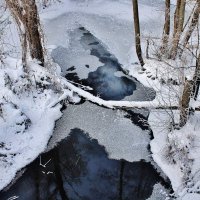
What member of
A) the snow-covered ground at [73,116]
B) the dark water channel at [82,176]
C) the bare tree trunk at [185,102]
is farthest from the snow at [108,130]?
the bare tree trunk at [185,102]

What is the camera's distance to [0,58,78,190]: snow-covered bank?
9047 millimetres

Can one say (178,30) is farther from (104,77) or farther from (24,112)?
(24,112)

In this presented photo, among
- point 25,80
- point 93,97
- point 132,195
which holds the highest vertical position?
point 25,80

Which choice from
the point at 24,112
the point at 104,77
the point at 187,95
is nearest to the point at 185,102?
the point at 187,95

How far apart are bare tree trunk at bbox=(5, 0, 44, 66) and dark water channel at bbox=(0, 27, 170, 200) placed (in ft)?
9.56

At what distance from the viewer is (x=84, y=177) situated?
8.61 meters

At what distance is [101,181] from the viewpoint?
846 centimetres

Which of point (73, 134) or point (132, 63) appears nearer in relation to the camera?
point (73, 134)

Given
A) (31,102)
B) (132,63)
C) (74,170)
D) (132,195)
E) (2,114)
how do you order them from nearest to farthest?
(132,195), (74,170), (2,114), (31,102), (132,63)

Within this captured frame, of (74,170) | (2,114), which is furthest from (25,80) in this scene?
(74,170)

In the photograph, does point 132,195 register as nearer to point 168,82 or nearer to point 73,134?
point 73,134

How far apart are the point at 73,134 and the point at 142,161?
2164 mm

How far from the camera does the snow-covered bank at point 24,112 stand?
9047mm

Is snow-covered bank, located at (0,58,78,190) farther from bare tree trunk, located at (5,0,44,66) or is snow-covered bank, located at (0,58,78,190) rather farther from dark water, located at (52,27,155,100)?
dark water, located at (52,27,155,100)
